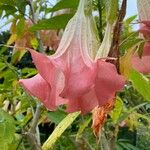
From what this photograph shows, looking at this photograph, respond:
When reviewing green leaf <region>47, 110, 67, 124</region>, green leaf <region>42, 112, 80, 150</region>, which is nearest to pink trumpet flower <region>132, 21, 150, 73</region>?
green leaf <region>42, 112, 80, 150</region>

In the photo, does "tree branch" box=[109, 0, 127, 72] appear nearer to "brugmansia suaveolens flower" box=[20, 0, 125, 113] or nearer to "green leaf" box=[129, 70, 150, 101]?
"brugmansia suaveolens flower" box=[20, 0, 125, 113]

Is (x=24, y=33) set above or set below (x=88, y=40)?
below

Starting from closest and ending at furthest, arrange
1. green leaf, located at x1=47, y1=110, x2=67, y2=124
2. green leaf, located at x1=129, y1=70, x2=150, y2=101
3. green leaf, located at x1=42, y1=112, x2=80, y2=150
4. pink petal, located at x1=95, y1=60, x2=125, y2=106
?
1. pink petal, located at x1=95, y1=60, x2=125, y2=106
2. green leaf, located at x1=129, y1=70, x2=150, y2=101
3. green leaf, located at x1=42, y1=112, x2=80, y2=150
4. green leaf, located at x1=47, y1=110, x2=67, y2=124

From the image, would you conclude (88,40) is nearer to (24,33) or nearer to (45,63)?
(45,63)

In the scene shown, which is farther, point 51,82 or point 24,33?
point 24,33

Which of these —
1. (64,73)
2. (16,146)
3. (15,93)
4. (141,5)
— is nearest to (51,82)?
(64,73)

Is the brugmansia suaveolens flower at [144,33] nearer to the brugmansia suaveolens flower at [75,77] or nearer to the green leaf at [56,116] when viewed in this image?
the brugmansia suaveolens flower at [75,77]

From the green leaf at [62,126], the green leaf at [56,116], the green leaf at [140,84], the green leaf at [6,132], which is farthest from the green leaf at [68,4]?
the green leaf at [56,116]

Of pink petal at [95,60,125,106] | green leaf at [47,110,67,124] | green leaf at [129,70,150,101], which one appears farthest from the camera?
green leaf at [47,110,67,124]

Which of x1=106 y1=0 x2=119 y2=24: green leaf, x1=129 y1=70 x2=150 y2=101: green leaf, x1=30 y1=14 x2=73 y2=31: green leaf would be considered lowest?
x1=129 y1=70 x2=150 y2=101: green leaf
